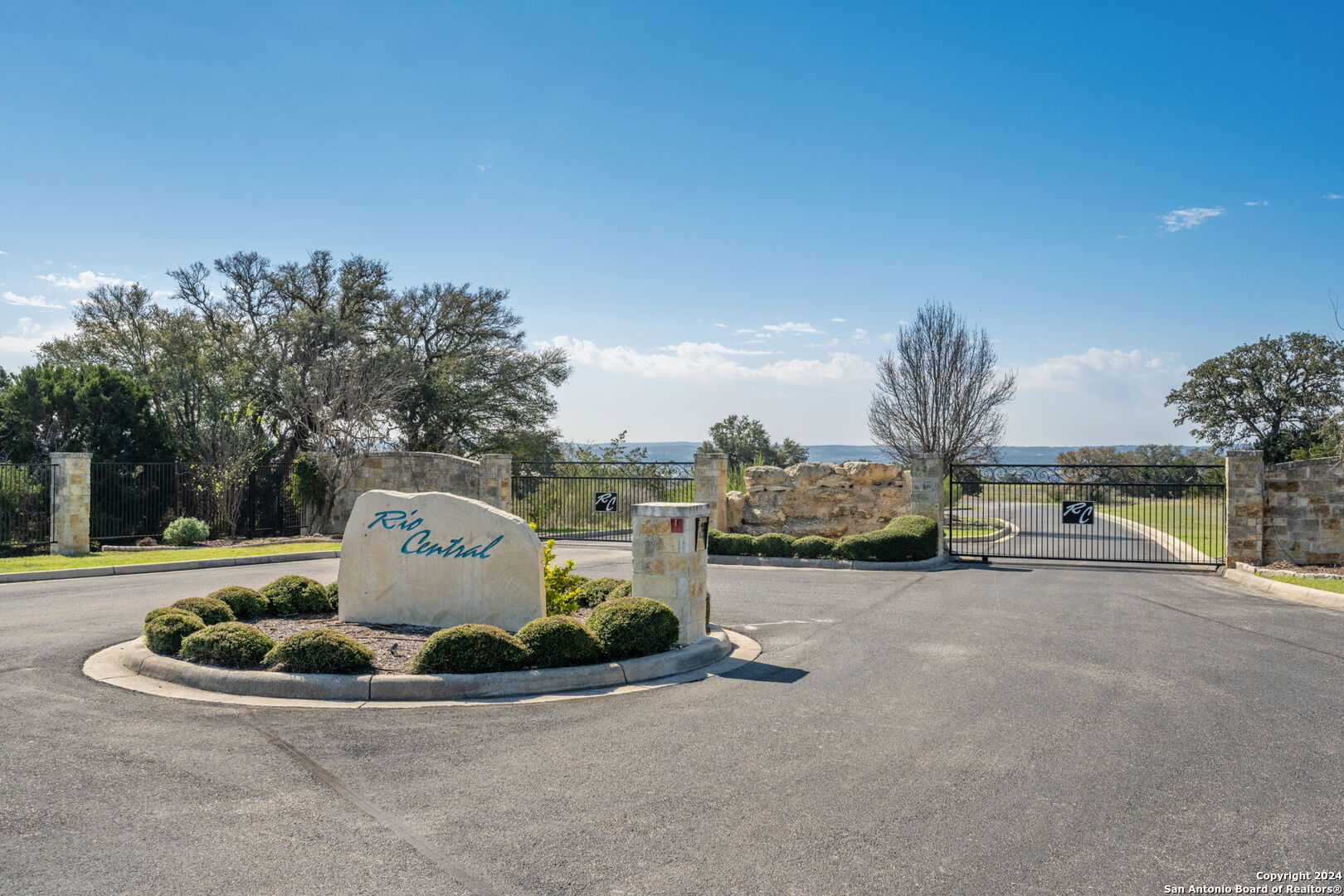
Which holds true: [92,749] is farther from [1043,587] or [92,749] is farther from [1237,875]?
[1043,587]

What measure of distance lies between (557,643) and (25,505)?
17.8 meters

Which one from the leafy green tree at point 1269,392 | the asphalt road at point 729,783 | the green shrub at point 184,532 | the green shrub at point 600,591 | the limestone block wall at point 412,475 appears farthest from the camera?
the leafy green tree at point 1269,392

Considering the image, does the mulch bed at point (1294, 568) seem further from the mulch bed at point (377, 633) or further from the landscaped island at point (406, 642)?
the mulch bed at point (377, 633)

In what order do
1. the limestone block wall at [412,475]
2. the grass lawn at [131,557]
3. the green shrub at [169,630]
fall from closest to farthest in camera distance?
1. the green shrub at [169,630]
2. the grass lawn at [131,557]
3. the limestone block wall at [412,475]

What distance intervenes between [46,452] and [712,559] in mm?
17546

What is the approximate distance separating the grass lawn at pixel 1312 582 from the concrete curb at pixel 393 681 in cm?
1082

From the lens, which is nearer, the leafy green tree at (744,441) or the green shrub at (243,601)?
the green shrub at (243,601)

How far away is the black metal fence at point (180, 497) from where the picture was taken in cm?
2119

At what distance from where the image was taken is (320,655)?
7.21m

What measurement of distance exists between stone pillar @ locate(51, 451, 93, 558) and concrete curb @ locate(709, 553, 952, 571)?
12773mm

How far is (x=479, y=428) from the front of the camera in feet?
101

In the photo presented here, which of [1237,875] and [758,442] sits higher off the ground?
[758,442]

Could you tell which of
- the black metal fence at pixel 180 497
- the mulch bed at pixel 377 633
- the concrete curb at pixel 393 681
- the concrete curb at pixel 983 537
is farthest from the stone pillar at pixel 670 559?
the black metal fence at pixel 180 497

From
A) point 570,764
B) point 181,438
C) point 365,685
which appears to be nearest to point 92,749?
point 365,685
